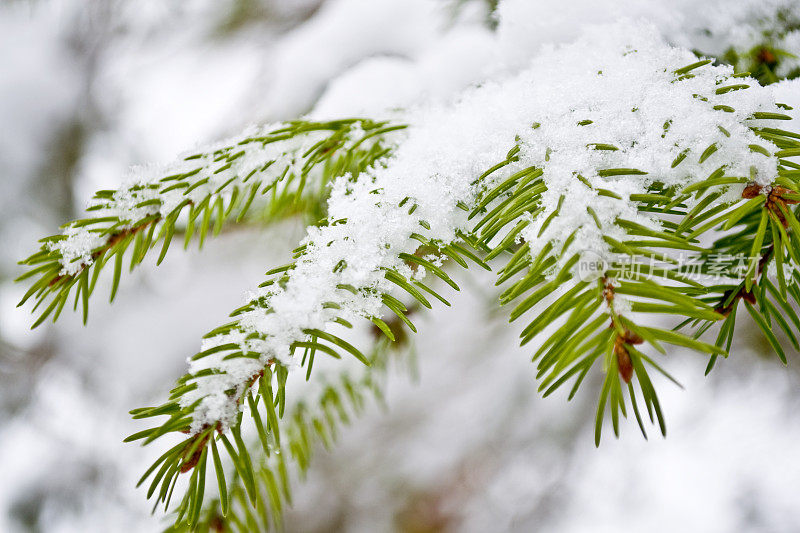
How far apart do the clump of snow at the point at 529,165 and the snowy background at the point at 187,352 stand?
2.70ft

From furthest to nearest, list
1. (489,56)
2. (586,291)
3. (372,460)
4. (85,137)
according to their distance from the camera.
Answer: (372,460) < (85,137) < (489,56) < (586,291)

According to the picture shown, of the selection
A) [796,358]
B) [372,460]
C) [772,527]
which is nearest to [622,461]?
[772,527]

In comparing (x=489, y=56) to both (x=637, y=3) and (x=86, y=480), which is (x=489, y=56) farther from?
(x=86, y=480)

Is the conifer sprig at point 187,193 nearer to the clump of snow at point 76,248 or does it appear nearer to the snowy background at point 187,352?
the clump of snow at point 76,248

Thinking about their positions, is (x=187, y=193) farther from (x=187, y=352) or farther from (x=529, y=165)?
(x=187, y=352)

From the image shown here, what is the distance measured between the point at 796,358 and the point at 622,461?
1.92 feet

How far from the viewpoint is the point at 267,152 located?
1.81ft

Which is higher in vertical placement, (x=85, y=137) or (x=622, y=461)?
(x=85, y=137)

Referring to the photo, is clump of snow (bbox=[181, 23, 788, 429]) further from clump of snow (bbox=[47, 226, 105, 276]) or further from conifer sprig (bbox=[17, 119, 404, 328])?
clump of snow (bbox=[47, 226, 105, 276])

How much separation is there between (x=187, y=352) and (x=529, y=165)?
1191 mm

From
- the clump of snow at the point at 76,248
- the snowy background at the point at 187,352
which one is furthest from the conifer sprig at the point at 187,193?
the snowy background at the point at 187,352

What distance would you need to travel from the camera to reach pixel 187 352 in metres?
1.33

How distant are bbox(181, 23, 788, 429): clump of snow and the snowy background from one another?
2.70ft

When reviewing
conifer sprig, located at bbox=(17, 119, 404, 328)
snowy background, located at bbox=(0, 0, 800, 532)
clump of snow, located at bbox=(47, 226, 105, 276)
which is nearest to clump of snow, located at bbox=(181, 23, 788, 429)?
conifer sprig, located at bbox=(17, 119, 404, 328)
